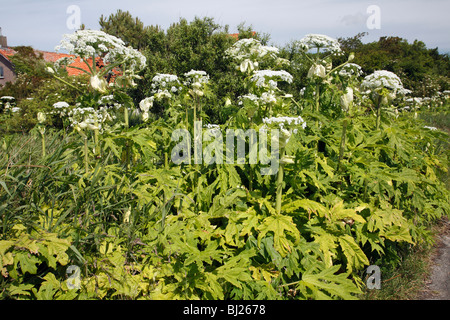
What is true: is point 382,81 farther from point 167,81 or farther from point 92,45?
point 92,45

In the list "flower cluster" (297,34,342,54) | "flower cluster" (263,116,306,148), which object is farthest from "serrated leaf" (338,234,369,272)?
"flower cluster" (297,34,342,54)

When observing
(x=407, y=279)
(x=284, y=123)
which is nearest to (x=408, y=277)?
(x=407, y=279)

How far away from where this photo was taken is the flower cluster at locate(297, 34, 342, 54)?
12.3ft

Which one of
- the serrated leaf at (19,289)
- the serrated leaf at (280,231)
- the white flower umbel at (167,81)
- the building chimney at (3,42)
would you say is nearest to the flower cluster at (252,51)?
the white flower umbel at (167,81)

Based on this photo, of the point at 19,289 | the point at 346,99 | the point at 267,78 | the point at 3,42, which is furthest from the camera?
the point at 3,42

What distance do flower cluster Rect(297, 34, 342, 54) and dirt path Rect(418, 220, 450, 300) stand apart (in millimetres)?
2819

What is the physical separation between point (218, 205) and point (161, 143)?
3.75ft

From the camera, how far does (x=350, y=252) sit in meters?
2.85

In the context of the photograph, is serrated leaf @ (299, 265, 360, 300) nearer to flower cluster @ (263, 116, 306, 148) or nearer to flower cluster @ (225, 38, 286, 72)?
flower cluster @ (263, 116, 306, 148)

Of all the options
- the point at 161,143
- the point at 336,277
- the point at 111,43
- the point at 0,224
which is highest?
the point at 111,43

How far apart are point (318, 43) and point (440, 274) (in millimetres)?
3002

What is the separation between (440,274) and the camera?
360 centimetres

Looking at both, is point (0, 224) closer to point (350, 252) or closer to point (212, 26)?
point (350, 252)
